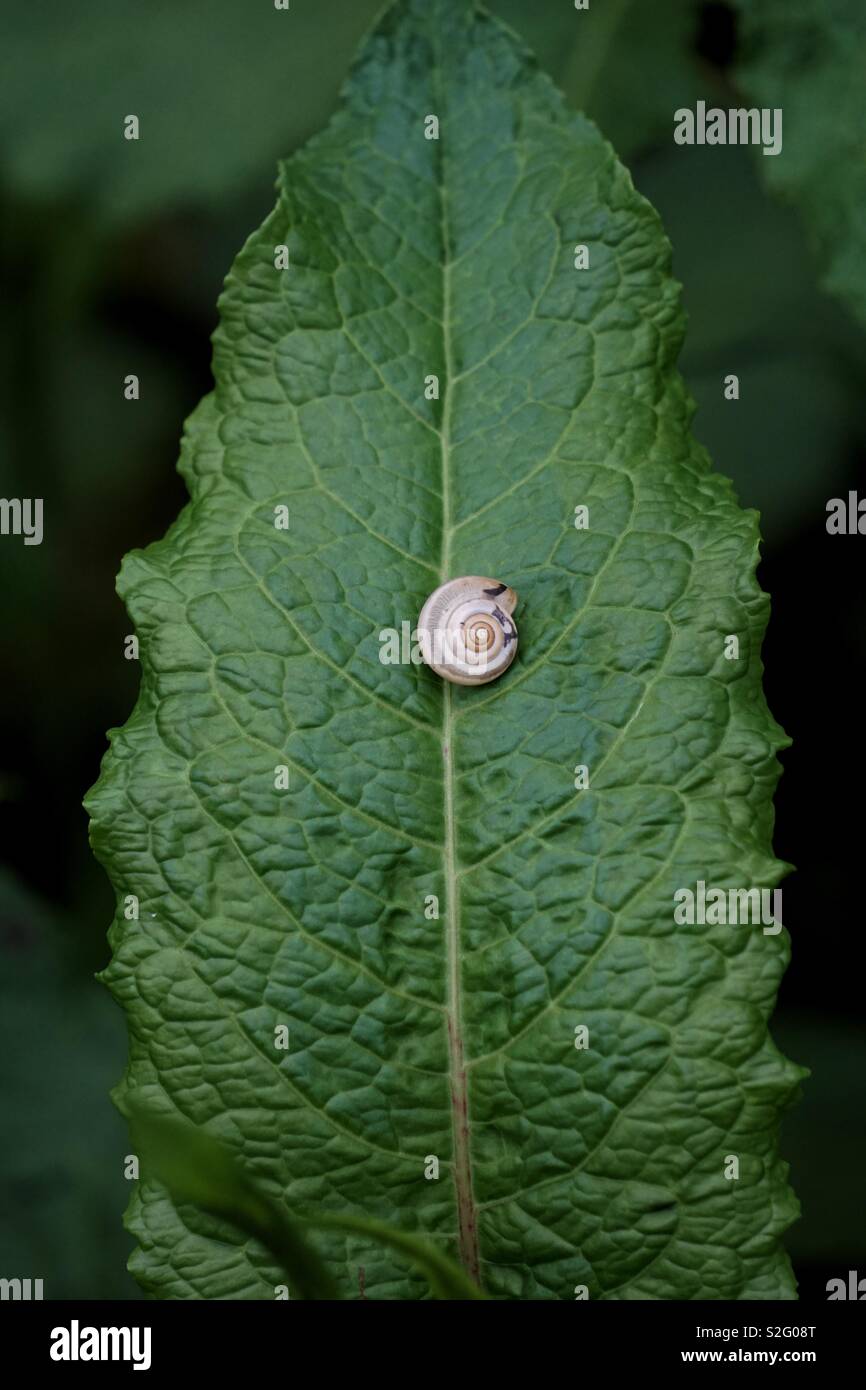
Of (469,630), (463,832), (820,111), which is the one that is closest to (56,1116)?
(463,832)

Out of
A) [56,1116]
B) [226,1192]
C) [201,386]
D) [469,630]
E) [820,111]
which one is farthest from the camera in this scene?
[201,386]

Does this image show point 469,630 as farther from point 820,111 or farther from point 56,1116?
point 56,1116

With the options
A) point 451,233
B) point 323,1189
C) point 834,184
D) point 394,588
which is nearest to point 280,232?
point 451,233

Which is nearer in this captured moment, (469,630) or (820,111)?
(469,630)

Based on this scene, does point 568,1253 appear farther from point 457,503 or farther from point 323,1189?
point 457,503

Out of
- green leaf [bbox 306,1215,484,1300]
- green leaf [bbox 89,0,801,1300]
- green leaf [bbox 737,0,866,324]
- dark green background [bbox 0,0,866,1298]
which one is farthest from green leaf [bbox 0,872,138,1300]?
green leaf [bbox 737,0,866,324]

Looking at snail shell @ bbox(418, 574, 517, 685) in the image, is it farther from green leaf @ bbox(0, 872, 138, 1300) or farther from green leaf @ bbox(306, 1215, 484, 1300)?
green leaf @ bbox(0, 872, 138, 1300)
